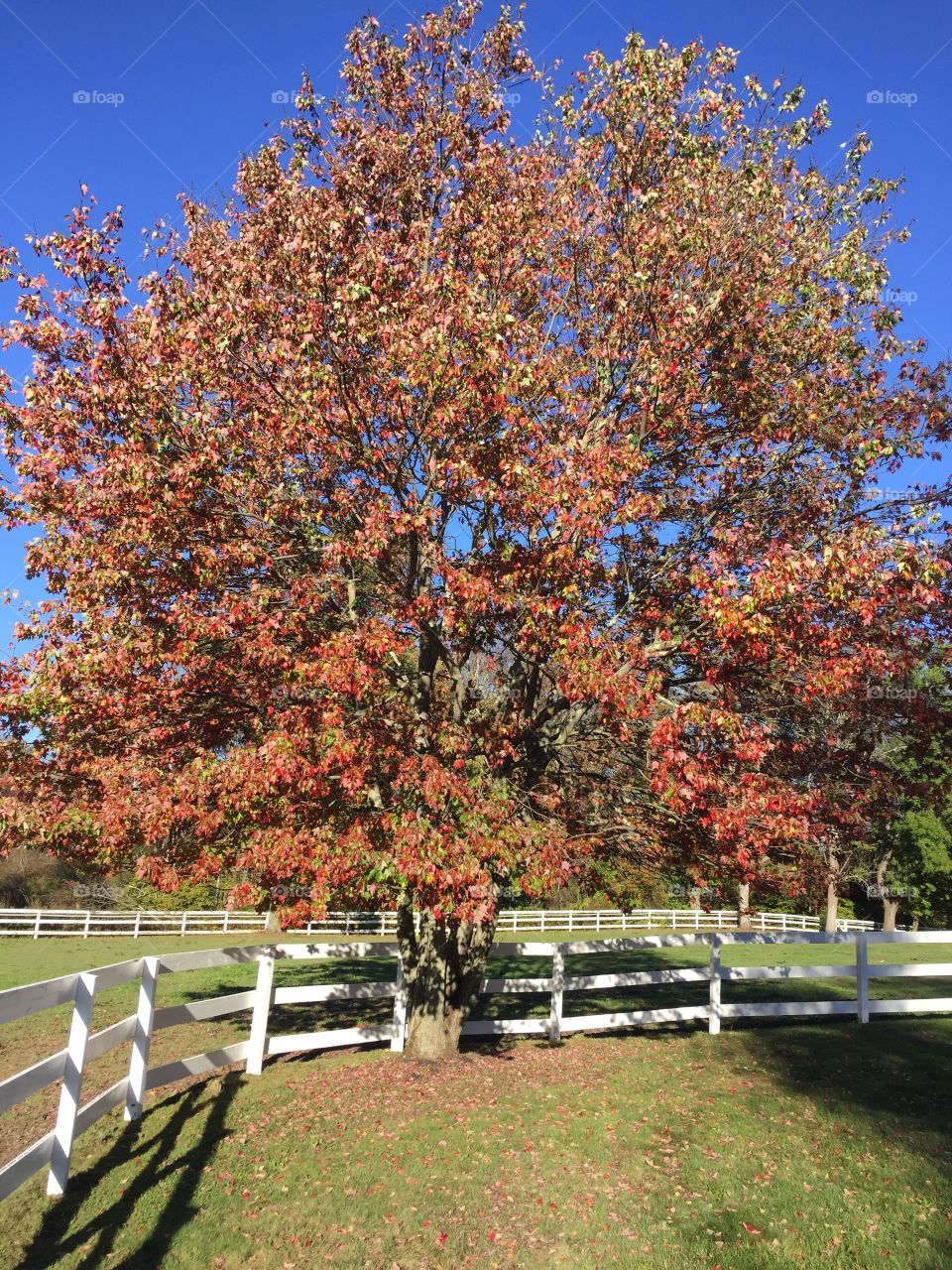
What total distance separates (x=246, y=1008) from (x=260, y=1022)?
0.36 metres

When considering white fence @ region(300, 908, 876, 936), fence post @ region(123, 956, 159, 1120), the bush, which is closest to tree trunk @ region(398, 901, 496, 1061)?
fence post @ region(123, 956, 159, 1120)

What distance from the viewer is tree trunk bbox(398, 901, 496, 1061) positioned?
10.6 meters

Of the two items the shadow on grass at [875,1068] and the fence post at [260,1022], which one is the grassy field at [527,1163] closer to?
the shadow on grass at [875,1068]

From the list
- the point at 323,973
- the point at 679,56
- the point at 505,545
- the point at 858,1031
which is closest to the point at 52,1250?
the point at 505,545

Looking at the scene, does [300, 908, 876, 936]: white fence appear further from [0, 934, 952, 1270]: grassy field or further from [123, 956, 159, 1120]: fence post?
[123, 956, 159, 1120]: fence post

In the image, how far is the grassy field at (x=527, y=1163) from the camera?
17.7 ft

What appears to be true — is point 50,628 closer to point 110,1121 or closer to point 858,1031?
point 110,1121

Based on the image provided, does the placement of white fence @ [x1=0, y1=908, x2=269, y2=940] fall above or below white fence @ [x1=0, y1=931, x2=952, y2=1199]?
below

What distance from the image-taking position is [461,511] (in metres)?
10.2

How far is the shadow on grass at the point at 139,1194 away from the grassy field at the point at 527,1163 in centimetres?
2

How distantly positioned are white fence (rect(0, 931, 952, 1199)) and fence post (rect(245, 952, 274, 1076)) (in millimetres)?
12

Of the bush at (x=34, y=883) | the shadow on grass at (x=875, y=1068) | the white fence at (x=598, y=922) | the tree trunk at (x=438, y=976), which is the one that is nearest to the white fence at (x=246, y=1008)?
the tree trunk at (x=438, y=976)

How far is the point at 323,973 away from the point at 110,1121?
15.1m

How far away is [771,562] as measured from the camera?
8055 millimetres
